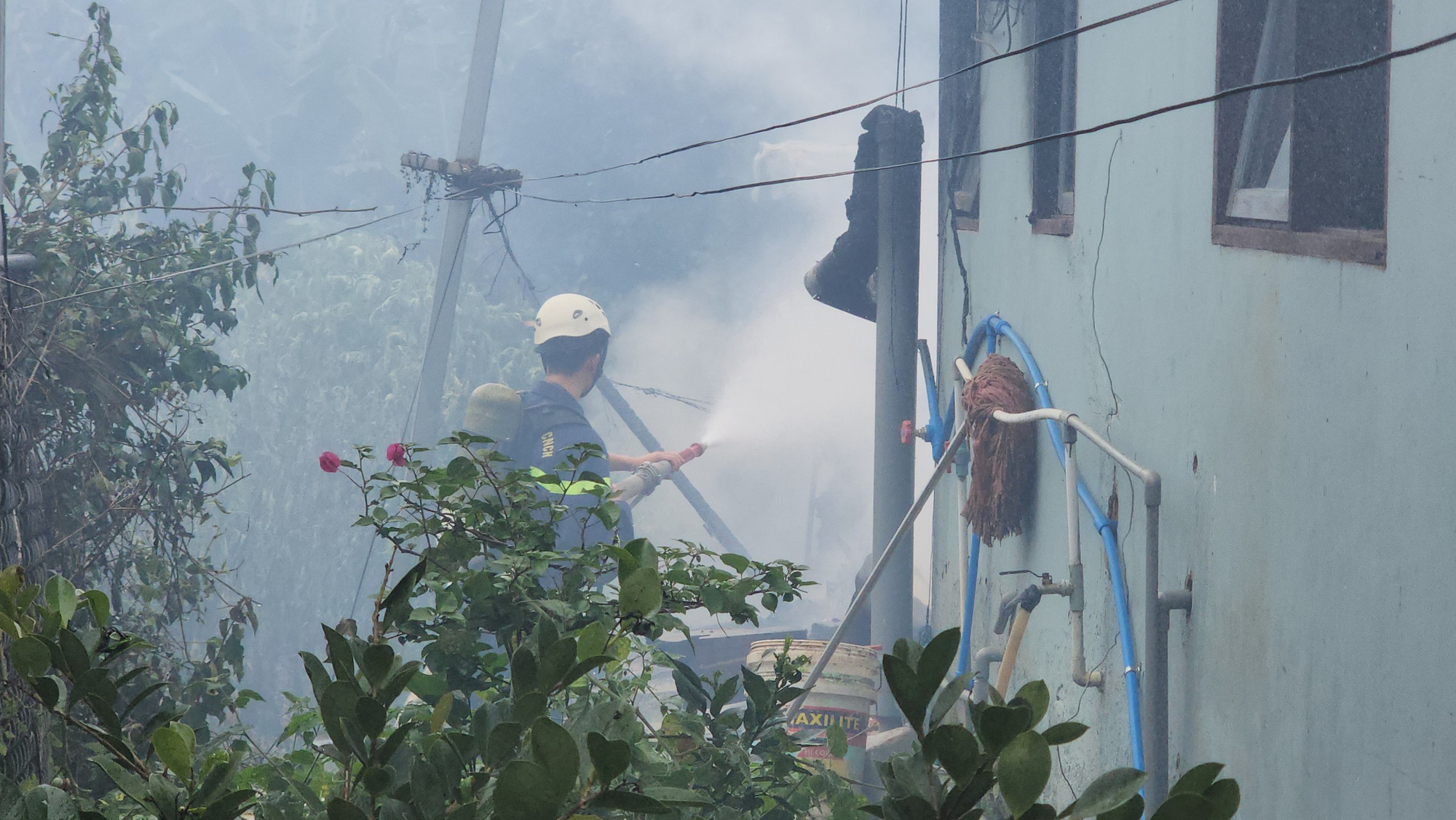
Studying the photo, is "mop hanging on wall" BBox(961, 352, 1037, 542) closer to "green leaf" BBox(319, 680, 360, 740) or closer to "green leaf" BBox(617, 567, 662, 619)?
"green leaf" BBox(617, 567, 662, 619)

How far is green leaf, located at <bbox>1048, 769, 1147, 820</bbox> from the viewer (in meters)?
0.52

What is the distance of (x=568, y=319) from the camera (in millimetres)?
9742

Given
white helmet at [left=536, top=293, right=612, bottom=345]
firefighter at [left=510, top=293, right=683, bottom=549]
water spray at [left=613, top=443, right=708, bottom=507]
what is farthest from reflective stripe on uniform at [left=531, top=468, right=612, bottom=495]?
white helmet at [left=536, top=293, right=612, bottom=345]

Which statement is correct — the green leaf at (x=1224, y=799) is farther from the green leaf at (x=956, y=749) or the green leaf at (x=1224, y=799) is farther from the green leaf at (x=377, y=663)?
the green leaf at (x=377, y=663)

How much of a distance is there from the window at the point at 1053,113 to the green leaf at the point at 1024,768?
13.8 ft

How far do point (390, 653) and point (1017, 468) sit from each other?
160 inches

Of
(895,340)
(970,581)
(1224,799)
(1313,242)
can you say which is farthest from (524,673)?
(895,340)

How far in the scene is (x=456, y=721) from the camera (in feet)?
4.66

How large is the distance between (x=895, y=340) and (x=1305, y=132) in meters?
4.57

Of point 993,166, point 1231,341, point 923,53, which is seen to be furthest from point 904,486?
point 923,53

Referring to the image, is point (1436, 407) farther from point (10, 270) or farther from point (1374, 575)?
point (10, 270)

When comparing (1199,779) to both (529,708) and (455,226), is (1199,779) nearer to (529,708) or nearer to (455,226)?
(529,708)

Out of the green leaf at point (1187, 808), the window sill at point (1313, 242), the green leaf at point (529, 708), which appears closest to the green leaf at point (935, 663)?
the green leaf at point (1187, 808)

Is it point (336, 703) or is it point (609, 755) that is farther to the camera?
point (336, 703)
